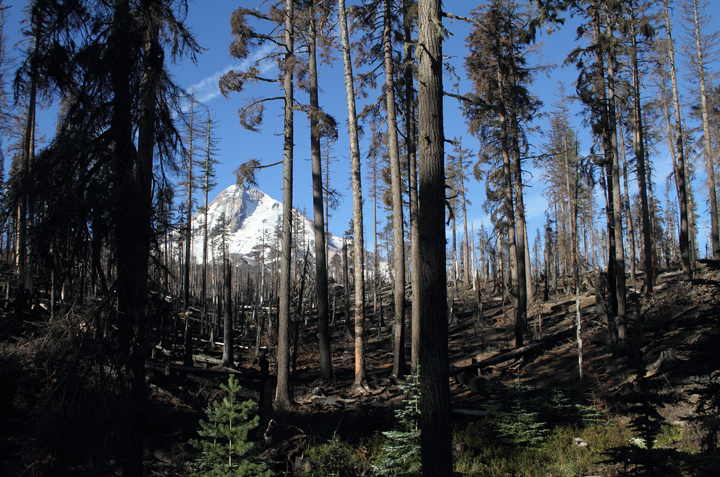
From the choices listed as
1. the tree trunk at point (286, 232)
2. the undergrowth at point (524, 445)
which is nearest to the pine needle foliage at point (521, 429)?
the undergrowth at point (524, 445)

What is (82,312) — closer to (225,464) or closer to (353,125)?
(225,464)

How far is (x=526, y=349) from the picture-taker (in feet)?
47.1

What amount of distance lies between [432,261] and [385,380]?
383 inches

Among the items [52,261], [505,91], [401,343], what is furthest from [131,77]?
[505,91]

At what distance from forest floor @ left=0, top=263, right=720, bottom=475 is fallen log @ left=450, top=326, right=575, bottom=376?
0.11m

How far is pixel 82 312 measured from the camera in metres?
5.77

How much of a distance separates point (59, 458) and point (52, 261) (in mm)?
2673

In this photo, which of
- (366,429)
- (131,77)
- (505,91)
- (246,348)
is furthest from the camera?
(246,348)

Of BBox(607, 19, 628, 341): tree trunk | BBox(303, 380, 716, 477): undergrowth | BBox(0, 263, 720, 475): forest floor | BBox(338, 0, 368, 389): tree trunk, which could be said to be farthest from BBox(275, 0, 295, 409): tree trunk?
BBox(607, 19, 628, 341): tree trunk

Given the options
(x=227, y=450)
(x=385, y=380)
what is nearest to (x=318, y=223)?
(x=385, y=380)

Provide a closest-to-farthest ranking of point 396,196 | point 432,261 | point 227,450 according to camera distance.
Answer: point 227,450
point 432,261
point 396,196

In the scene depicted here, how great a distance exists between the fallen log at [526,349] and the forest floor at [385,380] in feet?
0.37

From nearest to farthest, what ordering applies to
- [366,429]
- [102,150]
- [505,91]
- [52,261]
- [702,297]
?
[52,261]
[102,150]
[366,429]
[702,297]
[505,91]

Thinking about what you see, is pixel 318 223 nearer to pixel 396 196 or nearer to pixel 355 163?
pixel 355 163
